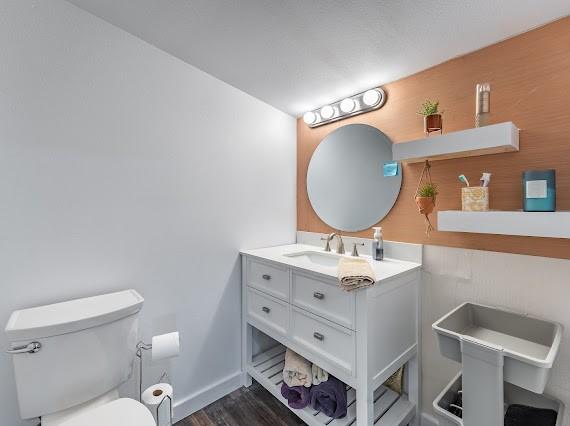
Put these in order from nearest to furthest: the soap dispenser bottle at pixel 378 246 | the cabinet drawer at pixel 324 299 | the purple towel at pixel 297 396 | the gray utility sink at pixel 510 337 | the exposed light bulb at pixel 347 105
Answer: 1. the gray utility sink at pixel 510 337
2. the cabinet drawer at pixel 324 299
3. the purple towel at pixel 297 396
4. the soap dispenser bottle at pixel 378 246
5. the exposed light bulb at pixel 347 105

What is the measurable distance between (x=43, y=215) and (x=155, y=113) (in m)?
0.72

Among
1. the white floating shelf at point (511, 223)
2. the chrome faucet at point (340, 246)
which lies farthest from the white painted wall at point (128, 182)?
the white floating shelf at point (511, 223)

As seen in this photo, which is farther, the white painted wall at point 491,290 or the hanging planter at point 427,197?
the hanging planter at point 427,197

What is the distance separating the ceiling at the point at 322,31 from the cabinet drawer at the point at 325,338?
4.56 feet

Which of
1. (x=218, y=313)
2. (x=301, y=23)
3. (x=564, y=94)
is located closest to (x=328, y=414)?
(x=218, y=313)

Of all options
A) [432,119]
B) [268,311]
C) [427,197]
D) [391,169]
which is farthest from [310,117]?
[268,311]

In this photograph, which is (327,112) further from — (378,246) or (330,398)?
(330,398)

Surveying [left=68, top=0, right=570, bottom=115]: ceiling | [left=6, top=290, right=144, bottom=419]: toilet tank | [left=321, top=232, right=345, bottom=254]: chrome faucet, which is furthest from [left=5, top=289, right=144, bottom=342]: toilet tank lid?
[left=68, top=0, right=570, bottom=115]: ceiling

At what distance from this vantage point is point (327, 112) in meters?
1.87

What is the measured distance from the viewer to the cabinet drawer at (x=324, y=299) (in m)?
1.19

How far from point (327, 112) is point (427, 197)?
0.94m

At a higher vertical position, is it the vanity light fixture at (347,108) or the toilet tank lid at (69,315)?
the vanity light fixture at (347,108)

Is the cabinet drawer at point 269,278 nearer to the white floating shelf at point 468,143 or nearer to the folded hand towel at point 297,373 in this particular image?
the folded hand towel at point 297,373

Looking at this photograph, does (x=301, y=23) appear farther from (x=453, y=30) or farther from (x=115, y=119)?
(x=115, y=119)
